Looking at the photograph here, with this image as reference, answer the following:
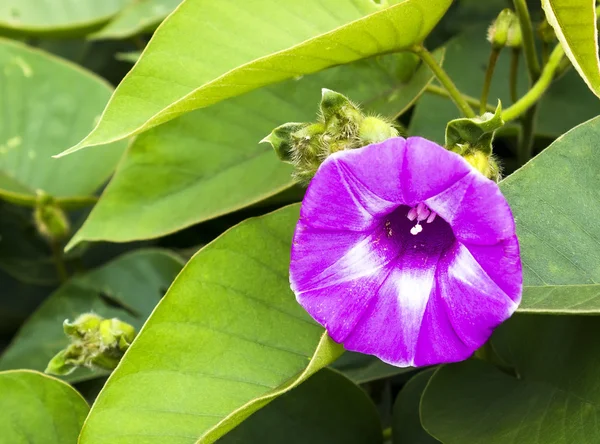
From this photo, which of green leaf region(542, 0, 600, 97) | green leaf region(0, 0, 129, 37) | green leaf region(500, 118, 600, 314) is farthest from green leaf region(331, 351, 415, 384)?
green leaf region(0, 0, 129, 37)

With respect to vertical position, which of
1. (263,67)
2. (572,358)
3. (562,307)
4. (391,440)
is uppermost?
(263,67)

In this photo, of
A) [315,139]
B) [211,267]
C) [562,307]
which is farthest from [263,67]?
[562,307]

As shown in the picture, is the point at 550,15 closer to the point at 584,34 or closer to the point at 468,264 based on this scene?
the point at 584,34

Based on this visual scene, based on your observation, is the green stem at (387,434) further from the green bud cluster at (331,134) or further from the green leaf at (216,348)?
the green bud cluster at (331,134)

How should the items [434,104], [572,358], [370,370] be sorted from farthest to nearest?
[434,104] → [370,370] → [572,358]

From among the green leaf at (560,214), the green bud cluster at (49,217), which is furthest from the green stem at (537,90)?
the green bud cluster at (49,217)

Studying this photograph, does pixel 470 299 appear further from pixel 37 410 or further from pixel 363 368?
pixel 37 410
